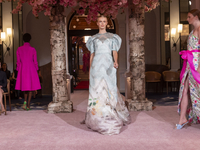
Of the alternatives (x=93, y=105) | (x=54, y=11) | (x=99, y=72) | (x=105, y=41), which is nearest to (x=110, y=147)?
(x=93, y=105)

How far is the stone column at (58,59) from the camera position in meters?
5.58

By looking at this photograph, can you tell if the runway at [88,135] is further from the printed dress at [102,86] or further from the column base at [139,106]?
the column base at [139,106]

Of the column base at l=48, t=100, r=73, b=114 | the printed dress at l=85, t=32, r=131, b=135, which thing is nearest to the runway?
the printed dress at l=85, t=32, r=131, b=135

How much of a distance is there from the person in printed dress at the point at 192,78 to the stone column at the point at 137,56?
1720 millimetres

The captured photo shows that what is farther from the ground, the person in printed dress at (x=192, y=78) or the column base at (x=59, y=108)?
A: the person in printed dress at (x=192, y=78)

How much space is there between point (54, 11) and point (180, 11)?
6.40 metres

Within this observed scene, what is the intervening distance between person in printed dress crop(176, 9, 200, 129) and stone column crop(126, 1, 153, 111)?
1.72 metres

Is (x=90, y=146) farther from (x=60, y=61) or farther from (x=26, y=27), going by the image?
(x=26, y=27)

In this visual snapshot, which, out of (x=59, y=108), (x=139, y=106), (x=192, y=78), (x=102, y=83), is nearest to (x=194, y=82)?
(x=192, y=78)

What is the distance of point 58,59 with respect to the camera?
18.4 ft

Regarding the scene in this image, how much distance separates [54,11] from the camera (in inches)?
221

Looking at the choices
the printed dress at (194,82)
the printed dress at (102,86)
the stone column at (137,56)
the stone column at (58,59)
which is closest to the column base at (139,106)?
the stone column at (137,56)

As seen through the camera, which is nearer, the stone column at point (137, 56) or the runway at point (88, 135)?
the runway at point (88, 135)

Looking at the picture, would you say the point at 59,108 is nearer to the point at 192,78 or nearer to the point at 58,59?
the point at 58,59
